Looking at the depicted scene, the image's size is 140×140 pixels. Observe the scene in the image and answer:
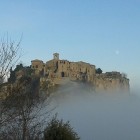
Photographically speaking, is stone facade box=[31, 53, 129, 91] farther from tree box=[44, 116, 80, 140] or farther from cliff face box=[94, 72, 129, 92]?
tree box=[44, 116, 80, 140]

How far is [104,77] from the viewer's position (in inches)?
4136

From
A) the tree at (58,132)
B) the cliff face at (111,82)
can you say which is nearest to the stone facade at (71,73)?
the cliff face at (111,82)

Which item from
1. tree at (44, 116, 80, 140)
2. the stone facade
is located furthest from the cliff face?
tree at (44, 116, 80, 140)

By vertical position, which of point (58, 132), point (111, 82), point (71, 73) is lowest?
point (58, 132)

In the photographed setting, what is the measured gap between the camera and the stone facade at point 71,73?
91812 millimetres

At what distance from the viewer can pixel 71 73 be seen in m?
95.9

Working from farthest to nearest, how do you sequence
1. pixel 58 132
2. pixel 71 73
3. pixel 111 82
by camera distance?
pixel 111 82, pixel 71 73, pixel 58 132

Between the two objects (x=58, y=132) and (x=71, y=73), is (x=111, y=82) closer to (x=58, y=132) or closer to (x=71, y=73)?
(x=71, y=73)

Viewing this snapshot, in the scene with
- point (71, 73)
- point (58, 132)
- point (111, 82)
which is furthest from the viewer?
point (111, 82)

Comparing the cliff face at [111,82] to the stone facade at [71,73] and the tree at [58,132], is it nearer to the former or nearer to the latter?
the stone facade at [71,73]

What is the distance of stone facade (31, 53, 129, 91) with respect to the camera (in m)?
91.8

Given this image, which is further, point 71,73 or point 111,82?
point 111,82

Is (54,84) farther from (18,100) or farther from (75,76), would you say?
(18,100)

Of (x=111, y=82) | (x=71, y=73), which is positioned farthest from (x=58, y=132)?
(x=111, y=82)
